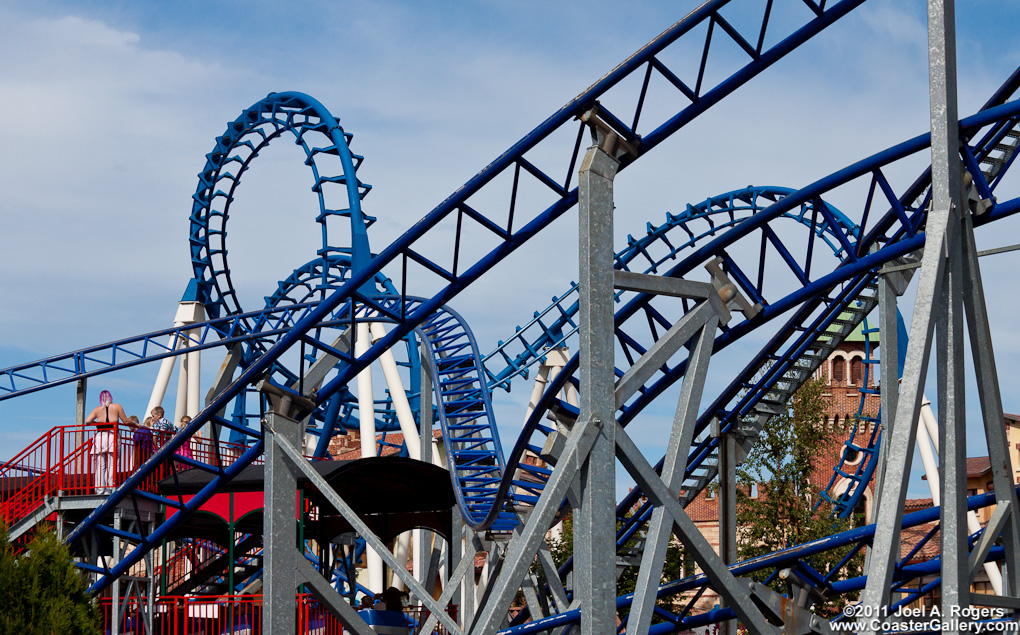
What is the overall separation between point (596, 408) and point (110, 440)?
9058mm

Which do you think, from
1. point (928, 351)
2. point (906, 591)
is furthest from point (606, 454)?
point (906, 591)

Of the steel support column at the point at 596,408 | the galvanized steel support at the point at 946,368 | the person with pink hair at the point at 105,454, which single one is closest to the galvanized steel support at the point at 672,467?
the steel support column at the point at 596,408

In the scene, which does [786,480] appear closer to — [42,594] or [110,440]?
[110,440]

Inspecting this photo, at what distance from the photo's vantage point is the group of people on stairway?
15000 mm

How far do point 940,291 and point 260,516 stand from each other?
10.5 metres

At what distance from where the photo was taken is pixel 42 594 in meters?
11.8

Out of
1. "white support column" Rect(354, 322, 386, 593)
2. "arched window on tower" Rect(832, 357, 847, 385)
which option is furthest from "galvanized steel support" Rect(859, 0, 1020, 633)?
"arched window on tower" Rect(832, 357, 847, 385)

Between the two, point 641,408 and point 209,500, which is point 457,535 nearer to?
point 209,500

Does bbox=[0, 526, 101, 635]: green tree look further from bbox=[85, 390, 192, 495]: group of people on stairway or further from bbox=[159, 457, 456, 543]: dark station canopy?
bbox=[85, 390, 192, 495]: group of people on stairway

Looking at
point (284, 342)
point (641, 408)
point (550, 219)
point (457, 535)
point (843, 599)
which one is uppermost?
point (550, 219)

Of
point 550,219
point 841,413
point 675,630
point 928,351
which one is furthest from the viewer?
point 841,413

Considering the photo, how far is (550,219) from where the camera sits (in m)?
10.9

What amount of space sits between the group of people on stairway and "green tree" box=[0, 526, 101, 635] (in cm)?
278

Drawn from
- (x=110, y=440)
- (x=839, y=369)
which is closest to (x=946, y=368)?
(x=110, y=440)
